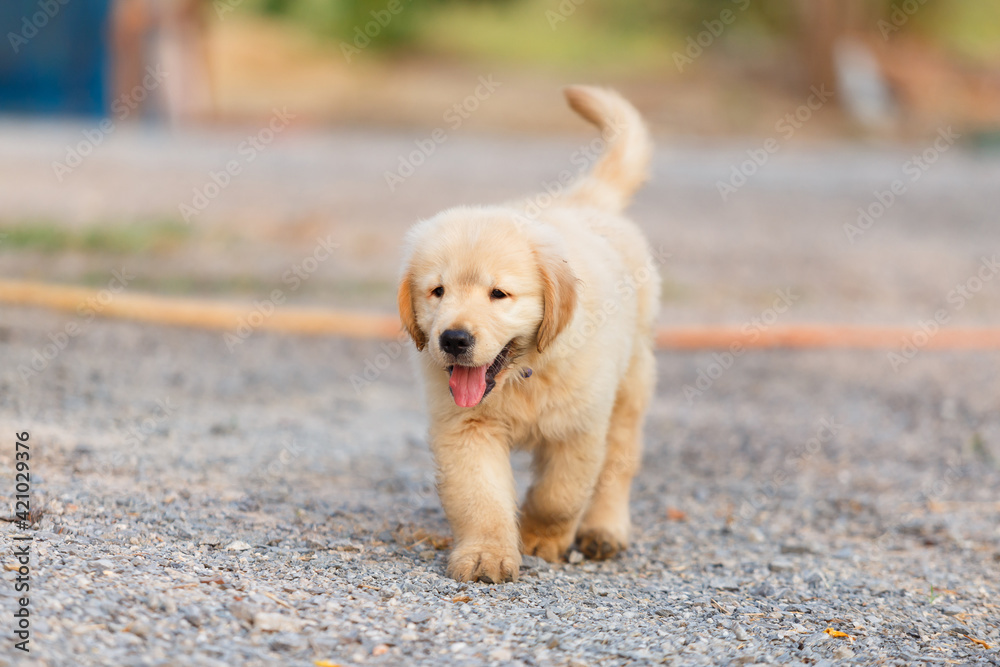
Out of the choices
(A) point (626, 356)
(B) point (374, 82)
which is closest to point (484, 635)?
(A) point (626, 356)

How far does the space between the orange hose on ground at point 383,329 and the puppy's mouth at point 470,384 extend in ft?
11.5

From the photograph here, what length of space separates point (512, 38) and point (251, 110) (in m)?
11.4

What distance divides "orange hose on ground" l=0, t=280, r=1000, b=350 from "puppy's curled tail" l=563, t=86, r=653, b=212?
2.30 m

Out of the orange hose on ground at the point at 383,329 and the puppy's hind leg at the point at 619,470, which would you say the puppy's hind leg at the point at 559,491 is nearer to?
the puppy's hind leg at the point at 619,470

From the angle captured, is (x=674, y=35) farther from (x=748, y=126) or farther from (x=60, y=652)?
(x=60, y=652)

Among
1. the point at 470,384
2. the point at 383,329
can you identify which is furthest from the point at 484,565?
the point at 383,329

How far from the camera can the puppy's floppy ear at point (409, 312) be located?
3734mm

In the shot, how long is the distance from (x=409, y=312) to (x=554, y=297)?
1.68 feet

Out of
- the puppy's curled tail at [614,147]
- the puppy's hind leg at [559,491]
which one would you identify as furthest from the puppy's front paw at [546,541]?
the puppy's curled tail at [614,147]

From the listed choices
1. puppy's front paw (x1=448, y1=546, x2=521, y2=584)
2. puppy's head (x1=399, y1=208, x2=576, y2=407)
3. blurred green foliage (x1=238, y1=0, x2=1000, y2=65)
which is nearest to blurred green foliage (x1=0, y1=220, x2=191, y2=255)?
puppy's head (x1=399, y1=208, x2=576, y2=407)

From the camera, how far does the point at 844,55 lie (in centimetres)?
2078

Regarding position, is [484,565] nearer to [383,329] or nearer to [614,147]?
[614,147]

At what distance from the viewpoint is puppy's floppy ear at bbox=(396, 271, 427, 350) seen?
3734 millimetres

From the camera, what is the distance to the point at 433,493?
4.79m
